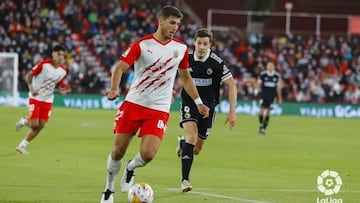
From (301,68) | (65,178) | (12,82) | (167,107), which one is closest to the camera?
(167,107)

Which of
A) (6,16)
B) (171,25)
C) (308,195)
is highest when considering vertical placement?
(6,16)

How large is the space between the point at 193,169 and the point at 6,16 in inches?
1205

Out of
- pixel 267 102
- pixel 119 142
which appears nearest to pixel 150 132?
pixel 119 142

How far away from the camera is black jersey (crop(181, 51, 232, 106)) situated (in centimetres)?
1421

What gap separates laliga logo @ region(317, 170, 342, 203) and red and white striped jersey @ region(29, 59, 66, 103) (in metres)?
6.23

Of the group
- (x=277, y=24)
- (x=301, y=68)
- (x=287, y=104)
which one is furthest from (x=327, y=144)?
(x=277, y=24)

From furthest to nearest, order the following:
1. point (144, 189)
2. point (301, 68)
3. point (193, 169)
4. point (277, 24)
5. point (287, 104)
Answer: point (277, 24), point (301, 68), point (287, 104), point (193, 169), point (144, 189)

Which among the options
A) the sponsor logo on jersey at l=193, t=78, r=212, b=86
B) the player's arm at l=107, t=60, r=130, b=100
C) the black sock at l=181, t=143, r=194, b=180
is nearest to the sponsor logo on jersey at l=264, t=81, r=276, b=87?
the sponsor logo on jersey at l=193, t=78, r=212, b=86

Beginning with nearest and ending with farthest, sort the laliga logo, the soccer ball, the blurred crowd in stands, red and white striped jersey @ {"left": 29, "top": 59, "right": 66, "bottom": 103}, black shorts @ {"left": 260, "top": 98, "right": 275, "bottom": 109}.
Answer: the soccer ball < the laliga logo < red and white striped jersey @ {"left": 29, "top": 59, "right": 66, "bottom": 103} < black shorts @ {"left": 260, "top": 98, "right": 275, "bottom": 109} < the blurred crowd in stands

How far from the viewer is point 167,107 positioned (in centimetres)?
Result: 1148

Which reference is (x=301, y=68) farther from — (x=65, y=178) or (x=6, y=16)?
(x=65, y=178)

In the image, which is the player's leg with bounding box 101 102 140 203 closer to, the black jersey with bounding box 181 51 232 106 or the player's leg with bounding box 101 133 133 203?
the player's leg with bounding box 101 133 133 203

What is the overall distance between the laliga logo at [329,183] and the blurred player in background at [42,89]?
19.6ft

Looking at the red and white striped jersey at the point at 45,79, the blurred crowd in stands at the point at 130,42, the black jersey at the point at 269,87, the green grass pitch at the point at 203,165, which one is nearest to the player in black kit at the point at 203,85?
the green grass pitch at the point at 203,165
